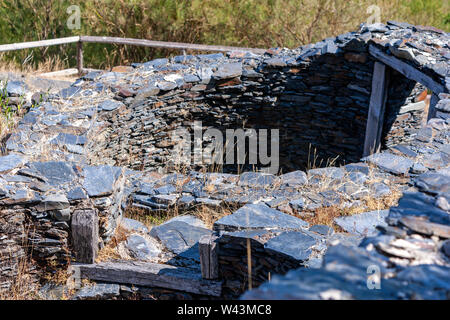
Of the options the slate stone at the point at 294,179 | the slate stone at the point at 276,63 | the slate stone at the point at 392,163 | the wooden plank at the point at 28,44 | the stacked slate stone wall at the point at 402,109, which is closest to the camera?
the slate stone at the point at 392,163

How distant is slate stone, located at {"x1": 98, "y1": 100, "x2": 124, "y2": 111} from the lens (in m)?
7.20

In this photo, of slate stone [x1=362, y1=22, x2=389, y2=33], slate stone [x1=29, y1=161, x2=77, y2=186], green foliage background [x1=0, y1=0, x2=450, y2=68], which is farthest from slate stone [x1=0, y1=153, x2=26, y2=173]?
green foliage background [x1=0, y1=0, x2=450, y2=68]

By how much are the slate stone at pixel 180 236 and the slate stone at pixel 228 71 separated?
3.31 metres

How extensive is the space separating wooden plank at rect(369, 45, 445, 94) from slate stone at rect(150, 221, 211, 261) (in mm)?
3497

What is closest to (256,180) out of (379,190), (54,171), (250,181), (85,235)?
(250,181)

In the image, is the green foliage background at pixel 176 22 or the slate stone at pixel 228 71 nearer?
the slate stone at pixel 228 71

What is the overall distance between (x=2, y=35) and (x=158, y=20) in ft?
13.0

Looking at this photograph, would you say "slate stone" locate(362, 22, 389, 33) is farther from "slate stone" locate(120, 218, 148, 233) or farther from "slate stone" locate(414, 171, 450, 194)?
"slate stone" locate(414, 171, 450, 194)

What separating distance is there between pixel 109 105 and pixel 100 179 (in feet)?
7.66

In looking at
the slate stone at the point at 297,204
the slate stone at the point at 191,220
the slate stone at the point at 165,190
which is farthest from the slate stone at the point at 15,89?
the slate stone at the point at 297,204

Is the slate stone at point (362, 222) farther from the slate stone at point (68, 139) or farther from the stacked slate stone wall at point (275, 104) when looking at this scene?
the stacked slate stone wall at point (275, 104)

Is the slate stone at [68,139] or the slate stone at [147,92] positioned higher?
the slate stone at [147,92]

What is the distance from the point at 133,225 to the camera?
5602 mm

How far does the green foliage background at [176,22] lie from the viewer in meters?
11.4
